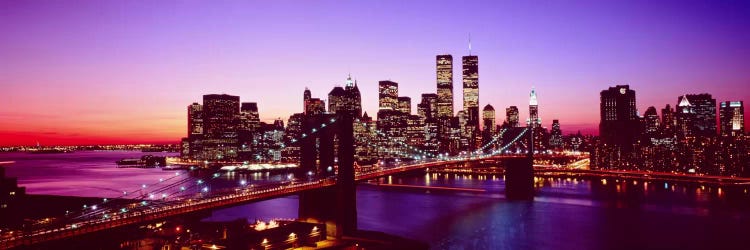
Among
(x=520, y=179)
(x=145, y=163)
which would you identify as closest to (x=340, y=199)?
(x=520, y=179)

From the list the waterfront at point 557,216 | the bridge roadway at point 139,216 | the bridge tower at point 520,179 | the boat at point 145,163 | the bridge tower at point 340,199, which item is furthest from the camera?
the boat at point 145,163

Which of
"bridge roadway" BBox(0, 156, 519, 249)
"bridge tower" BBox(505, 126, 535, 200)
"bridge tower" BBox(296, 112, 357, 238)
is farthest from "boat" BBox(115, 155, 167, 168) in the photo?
"bridge roadway" BBox(0, 156, 519, 249)

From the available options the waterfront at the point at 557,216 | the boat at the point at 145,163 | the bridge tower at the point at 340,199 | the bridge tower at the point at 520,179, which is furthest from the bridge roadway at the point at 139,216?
the boat at the point at 145,163

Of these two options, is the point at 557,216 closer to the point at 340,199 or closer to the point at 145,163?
the point at 340,199

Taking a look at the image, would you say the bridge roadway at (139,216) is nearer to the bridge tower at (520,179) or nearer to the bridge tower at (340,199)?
the bridge tower at (340,199)

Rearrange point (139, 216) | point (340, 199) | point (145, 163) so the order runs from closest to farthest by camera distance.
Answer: point (139, 216) → point (340, 199) → point (145, 163)

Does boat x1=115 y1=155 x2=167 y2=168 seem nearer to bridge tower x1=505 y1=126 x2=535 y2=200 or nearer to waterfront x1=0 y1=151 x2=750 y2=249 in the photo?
waterfront x1=0 y1=151 x2=750 y2=249
